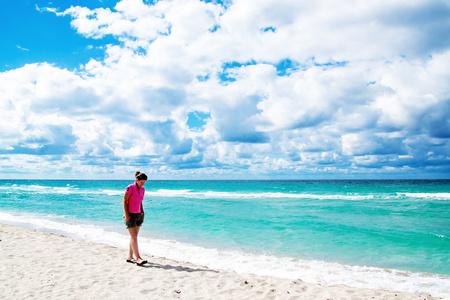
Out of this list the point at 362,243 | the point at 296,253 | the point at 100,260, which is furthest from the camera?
the point at 362,243

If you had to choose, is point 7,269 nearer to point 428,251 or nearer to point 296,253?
point 296,253

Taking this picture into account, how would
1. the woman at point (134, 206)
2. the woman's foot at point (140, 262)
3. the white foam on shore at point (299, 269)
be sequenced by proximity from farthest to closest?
the woman's foot at point (140, 262) < the woman at point (134, 206) < the white foam on shore at point (299, 269)

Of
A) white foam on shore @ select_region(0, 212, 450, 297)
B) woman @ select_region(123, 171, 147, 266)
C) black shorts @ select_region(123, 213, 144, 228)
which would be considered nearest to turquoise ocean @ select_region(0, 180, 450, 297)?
white foam on shore @ select_region(0, 212, 450, 297)

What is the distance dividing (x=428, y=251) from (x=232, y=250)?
21.8 ft

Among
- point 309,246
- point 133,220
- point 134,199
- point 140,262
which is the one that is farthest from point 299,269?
point 134,199

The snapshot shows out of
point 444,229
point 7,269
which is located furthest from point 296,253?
point 444,229

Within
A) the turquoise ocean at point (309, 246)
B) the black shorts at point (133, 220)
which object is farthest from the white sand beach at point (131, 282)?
the black shorts at point (133, 220)

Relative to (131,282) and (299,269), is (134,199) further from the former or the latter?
(299,269)

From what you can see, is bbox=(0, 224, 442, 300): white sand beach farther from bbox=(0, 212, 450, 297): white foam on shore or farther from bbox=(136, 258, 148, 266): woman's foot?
bbox=(0, 212, 450, 297): white foam on shore

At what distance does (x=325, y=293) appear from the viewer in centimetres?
559

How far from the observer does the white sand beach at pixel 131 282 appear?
524 centimetres


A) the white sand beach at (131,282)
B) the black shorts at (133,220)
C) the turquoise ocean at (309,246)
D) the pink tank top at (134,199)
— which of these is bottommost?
the turquoise ocean at (309,246)

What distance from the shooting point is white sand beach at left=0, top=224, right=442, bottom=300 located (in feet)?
17.2

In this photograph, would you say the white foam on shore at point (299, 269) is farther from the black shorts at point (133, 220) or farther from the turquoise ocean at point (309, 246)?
the black shorts at point (133, 220)
